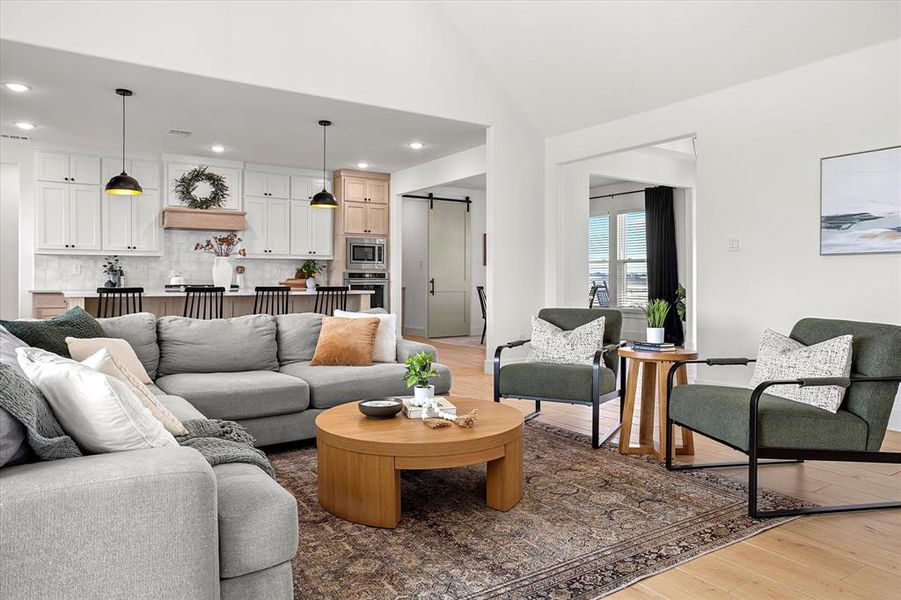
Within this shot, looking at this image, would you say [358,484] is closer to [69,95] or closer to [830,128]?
[830,128]

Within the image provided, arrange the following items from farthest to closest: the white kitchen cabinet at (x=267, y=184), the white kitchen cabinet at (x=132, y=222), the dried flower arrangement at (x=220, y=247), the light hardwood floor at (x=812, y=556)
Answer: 1. the white kitchen cabinet at (x=267, y=184)
2. the dried flower arrangement at (x=220, y=247)
3. the white kitchen cabinet at (x=132, y=222)
4. the light hardwood floor at (x=812, y=556)

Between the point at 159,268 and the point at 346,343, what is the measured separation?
5.09 meters

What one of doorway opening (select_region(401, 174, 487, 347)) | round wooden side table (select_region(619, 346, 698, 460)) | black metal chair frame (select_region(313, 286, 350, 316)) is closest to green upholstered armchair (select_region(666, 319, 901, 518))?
round wooden side table (select_region(619, 346, 698, 460))

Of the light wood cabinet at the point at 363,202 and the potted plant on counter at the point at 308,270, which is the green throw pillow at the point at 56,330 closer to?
the potted plant on counter at the point at 308,270

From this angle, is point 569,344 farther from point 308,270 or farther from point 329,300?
point 308,270

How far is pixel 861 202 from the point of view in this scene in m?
4.41

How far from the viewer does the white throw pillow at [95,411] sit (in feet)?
5.24

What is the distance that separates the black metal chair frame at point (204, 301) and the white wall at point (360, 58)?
2.18 m

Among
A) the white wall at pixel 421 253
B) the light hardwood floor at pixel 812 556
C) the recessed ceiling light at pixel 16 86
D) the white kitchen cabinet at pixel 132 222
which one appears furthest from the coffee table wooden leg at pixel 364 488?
the white wall at pixel 421 253

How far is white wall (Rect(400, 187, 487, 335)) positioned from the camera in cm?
1069

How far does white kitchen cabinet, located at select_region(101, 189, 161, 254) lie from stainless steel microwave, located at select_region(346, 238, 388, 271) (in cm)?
256

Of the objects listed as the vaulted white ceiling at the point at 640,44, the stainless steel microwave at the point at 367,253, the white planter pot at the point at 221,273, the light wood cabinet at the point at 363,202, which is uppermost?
the vaulted white ceiling at the point at 640,44

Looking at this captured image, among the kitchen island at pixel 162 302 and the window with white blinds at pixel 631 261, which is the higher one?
the window with white blinds at pixel 631 261

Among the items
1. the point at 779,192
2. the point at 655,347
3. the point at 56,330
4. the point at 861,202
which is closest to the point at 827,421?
the point at 655,347
